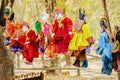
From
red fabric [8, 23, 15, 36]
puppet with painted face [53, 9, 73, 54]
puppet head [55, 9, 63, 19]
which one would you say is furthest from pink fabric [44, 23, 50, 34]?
red fabric [8, 23, 15, 36]

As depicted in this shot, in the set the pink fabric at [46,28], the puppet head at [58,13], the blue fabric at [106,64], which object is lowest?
the blue fabric at [106,64]

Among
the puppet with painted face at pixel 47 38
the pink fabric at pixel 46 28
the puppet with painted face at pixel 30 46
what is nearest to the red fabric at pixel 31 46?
the puppet with painted face at pixel 30 46

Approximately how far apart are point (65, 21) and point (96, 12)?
900 centimetres

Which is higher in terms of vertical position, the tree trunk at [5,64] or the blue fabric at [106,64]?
the tree trunk at [5,64]

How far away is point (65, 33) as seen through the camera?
8891mm

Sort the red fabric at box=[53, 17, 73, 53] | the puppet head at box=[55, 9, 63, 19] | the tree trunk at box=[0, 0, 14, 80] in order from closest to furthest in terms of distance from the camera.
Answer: the tree trunk at box=[0, 0, 14, 80] → the red fabric at box=[53, 17, 73, 53] → the puppet head at box=[55, 9, 63, 19]

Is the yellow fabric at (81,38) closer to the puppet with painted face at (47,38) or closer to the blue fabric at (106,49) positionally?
the blue fabric at (106,49)

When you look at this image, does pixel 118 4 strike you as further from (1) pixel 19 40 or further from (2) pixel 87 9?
(1) pixel 19 40

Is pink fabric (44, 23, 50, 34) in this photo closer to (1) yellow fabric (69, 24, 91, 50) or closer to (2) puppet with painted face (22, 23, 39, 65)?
(2) puppet with painted face (22, 23, 39, 65)

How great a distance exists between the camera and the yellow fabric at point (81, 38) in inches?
316

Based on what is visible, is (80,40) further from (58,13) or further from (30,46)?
(30,46)

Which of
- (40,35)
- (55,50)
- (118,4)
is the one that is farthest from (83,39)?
(118,4)

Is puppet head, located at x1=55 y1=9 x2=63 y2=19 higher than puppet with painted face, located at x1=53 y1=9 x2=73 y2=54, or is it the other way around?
puppet head, located at x1=55 y1=9 x2=63 y2=19

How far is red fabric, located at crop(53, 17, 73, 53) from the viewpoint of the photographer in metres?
8.77
